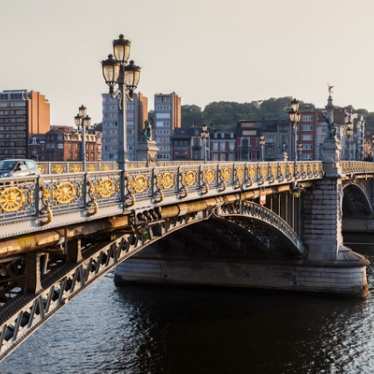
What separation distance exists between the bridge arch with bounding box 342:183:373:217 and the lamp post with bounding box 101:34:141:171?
197 ft

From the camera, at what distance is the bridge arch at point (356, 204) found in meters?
75.6

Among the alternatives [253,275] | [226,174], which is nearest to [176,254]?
[253,275]

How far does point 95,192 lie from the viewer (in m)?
15.6

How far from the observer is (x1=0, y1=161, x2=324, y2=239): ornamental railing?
1283 cm

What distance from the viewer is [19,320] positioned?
1405cm

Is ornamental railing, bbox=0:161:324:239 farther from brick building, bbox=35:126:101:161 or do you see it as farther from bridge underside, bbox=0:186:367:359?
brick building, bbox=35:126:101:161

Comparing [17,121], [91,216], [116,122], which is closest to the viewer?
[91,216]

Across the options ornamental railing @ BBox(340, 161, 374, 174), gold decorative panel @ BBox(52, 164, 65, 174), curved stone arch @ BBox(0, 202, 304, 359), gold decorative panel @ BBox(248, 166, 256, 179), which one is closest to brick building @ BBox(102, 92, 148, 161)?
ornamental railing @ BBox(340, 161, 374, 174)

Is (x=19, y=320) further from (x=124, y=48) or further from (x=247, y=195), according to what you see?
(x=247, y=195)

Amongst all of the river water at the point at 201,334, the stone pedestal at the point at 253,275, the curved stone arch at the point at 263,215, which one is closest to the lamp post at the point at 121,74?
the curved stone arch at the point at 263,215

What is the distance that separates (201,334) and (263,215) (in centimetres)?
684

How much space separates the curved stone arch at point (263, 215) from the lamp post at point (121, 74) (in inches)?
433

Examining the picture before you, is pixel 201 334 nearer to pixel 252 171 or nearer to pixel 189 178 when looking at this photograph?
pixel 252 171

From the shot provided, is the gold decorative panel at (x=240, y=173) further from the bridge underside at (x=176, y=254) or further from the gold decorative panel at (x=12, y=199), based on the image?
the gold decorative panel at (x=12, y=199)
